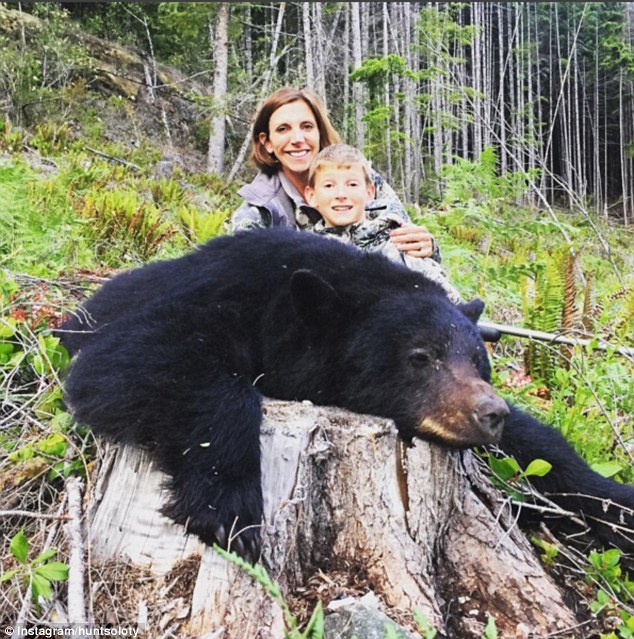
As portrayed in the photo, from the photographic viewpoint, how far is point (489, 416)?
213 cm

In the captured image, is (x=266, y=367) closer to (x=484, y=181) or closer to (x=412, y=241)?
(x=412, y=241)

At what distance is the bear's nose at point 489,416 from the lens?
6.98ft

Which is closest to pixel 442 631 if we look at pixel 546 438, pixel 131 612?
pixel 131 612

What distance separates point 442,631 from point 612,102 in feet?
156

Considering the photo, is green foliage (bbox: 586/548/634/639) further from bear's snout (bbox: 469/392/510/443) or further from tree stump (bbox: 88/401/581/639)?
bear's snout (bbox: 469/392/510/443)

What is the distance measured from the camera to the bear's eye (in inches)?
93.2

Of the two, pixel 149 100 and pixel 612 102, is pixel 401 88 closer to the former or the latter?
pixel 149 100

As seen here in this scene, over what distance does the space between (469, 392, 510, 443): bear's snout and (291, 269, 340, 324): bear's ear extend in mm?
630

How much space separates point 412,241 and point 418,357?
1.48 meters

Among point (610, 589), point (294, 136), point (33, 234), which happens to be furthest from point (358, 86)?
point (610, 589)

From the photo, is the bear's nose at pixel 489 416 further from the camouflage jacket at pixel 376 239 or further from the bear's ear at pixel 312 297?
the camouflage jacket at pixel 376 239

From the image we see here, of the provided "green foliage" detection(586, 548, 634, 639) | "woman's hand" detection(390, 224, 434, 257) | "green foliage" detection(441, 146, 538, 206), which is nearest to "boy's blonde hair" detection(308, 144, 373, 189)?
"woman's hand" detection(390, 224, 434, 257)

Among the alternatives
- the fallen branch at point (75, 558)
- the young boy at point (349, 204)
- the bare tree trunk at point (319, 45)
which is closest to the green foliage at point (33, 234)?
the young boy at point (349, 204)

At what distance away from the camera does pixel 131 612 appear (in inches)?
77.2
